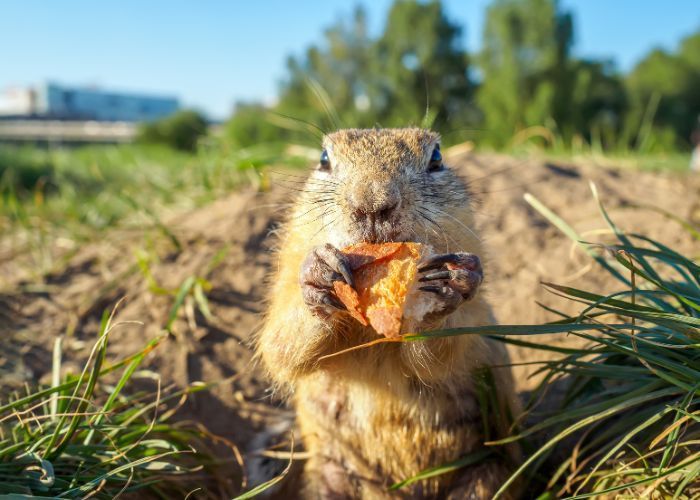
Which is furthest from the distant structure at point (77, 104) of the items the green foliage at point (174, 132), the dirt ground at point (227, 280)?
the dirt ground at point (227, 280)

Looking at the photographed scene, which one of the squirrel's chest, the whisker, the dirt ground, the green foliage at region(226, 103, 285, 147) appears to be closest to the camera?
the whisker

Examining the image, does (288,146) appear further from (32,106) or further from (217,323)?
(32,106)

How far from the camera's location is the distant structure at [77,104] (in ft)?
125

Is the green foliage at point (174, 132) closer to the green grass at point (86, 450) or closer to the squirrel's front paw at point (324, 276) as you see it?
the green grass at point (86, 450)

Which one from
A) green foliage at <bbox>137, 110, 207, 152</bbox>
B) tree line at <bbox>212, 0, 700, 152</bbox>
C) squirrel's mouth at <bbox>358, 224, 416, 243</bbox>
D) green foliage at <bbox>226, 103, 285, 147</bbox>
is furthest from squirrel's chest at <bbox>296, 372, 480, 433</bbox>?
tree line at <bbox>212, 0, 700, 152</bbox>

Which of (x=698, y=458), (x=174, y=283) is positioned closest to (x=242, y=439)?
(x=174, y=283)

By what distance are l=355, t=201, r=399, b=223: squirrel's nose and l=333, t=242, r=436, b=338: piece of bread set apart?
0.38 feet

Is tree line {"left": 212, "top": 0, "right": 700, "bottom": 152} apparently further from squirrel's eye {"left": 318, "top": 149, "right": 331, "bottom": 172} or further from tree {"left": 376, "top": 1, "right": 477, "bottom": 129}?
squirrel's eye {"left": 318, "top": 149, "right": 331, "bottom": 172}

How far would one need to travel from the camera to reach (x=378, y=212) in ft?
6.45

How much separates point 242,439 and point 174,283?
3.82 ft

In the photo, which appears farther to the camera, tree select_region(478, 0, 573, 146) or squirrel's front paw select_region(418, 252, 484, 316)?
tree select_region(478, 0, 573, 146)

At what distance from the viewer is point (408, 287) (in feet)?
5.94

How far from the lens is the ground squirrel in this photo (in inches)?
79.9

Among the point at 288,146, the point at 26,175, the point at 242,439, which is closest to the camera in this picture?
the point at 242,439
